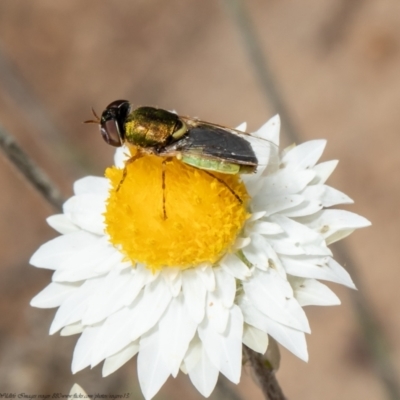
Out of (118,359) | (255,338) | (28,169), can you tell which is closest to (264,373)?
(255,338)

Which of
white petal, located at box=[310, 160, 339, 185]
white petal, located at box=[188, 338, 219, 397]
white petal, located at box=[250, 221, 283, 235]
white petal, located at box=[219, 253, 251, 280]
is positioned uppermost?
white petal, located at box=[310, 160, 339, 185]

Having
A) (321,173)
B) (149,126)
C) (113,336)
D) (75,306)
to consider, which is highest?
(149,126)

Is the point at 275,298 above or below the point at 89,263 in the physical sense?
below

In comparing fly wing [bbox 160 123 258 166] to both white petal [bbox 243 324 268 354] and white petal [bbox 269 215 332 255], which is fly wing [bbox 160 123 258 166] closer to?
white petal [bbox 269 215 332 255]

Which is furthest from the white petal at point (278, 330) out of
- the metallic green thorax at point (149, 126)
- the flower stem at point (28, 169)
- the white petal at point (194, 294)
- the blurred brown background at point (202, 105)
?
the blurred brown background at point (202, 105)

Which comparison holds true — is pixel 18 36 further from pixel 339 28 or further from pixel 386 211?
pixel 386 211

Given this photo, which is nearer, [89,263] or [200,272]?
[200,272]

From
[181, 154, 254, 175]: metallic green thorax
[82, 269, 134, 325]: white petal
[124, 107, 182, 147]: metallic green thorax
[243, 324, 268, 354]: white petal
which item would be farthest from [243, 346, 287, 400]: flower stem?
[124, 107, 182, 147]: metallic green thorax

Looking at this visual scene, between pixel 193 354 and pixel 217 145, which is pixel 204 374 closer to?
pixel 193 354
